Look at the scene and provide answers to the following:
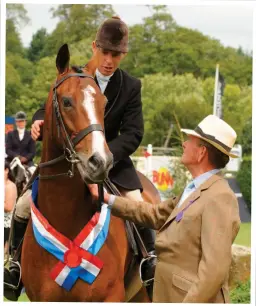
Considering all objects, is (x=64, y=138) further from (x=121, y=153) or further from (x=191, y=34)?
(x=191, y=34)

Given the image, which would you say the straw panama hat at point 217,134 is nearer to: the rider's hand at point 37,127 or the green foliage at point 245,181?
the rider's hand at point 37,127

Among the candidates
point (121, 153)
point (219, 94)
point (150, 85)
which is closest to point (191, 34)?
point (150, 85)

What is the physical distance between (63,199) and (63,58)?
1.10m

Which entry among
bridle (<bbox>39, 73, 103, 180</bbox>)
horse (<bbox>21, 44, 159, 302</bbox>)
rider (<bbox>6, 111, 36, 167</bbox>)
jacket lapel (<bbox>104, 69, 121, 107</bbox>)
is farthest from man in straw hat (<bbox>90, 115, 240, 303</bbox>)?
rider (<bbox>6, 111, 36, 167</bbox>)

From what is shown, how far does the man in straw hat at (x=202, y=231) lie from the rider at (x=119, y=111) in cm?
168

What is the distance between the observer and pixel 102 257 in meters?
5.56

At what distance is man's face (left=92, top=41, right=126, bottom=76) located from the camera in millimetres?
5863

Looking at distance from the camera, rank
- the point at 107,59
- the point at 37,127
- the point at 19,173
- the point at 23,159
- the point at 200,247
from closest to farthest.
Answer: the point at 200,247
the point at 37,127
the point at 107,59
the point at 19,173
the point at 23,159

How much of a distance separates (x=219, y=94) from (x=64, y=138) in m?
17.1

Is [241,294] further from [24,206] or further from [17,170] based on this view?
[17,170]

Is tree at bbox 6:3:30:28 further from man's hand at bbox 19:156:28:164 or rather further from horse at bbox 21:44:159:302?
horse at bbox 21:44:159:302

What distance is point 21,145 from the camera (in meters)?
Answer: 14.8

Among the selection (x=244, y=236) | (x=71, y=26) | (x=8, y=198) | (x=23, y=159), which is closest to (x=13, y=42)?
(x=71, y=26)

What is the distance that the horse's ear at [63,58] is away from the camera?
542 centimetres
